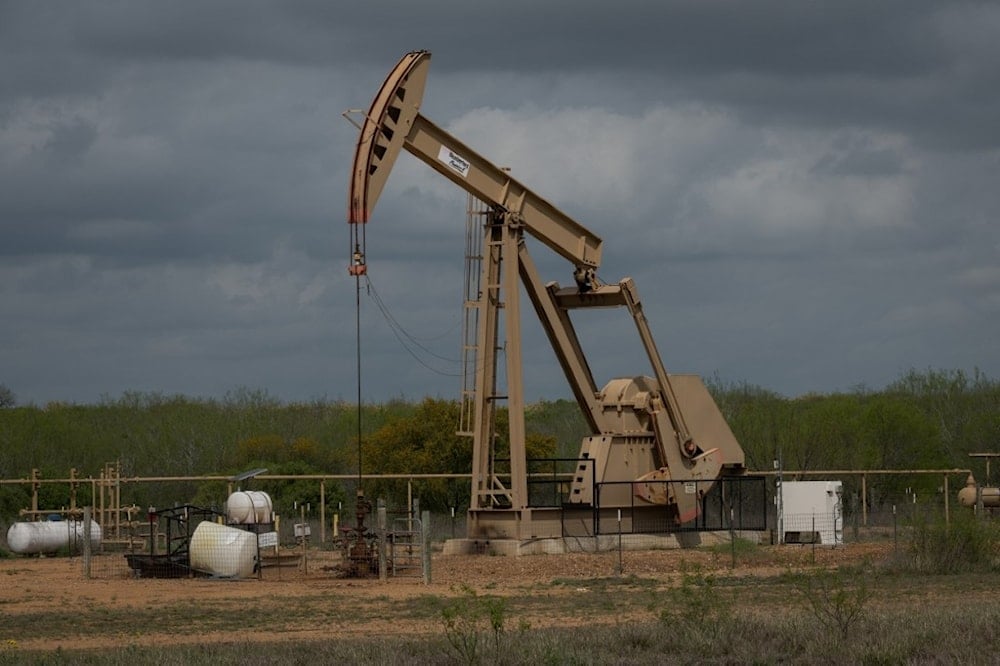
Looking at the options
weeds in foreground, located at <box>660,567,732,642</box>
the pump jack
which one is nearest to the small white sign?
the pump jack

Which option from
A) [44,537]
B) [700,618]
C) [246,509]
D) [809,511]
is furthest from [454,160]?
[700,618]

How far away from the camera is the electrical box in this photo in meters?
31.5

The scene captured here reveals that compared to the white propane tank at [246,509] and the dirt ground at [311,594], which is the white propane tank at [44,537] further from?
the white propane tank at [246,509]

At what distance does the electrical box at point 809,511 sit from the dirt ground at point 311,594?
101 centimetres

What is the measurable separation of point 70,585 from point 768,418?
29.0 metres

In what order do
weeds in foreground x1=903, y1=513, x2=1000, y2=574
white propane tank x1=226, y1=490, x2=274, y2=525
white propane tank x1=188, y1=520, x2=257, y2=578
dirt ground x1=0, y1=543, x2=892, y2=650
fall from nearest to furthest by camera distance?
1. dirt ground x1=0, y1=543, x2=892, y2=650
2. weeds in foreground x1=903, y1=513, x2=1000, y2=574
3. white propane tank x1=188, y1=520, x2=257, y2=578
4. white propane tank x1=226, y1=490, x2=274, y2=525

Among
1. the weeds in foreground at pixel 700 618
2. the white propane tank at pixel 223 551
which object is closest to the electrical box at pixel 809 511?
the white propane tank at pixel 223 551

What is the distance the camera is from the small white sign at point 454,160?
29125 millimetres

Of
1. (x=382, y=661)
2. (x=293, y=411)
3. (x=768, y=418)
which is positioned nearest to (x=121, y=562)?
(x=382, y=661)

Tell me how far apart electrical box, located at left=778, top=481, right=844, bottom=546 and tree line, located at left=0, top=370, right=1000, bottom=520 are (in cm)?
662

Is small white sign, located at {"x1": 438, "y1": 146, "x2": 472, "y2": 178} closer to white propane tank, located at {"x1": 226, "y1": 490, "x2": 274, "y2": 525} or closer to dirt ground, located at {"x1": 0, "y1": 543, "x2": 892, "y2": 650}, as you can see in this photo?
white propane tank, located at {"x1": 226, "y1": 490, "x2": 274, "y2": 525}

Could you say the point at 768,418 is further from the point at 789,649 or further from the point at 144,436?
the point at 789,649

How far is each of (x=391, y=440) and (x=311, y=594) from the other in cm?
2080

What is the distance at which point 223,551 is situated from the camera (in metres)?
26.1
